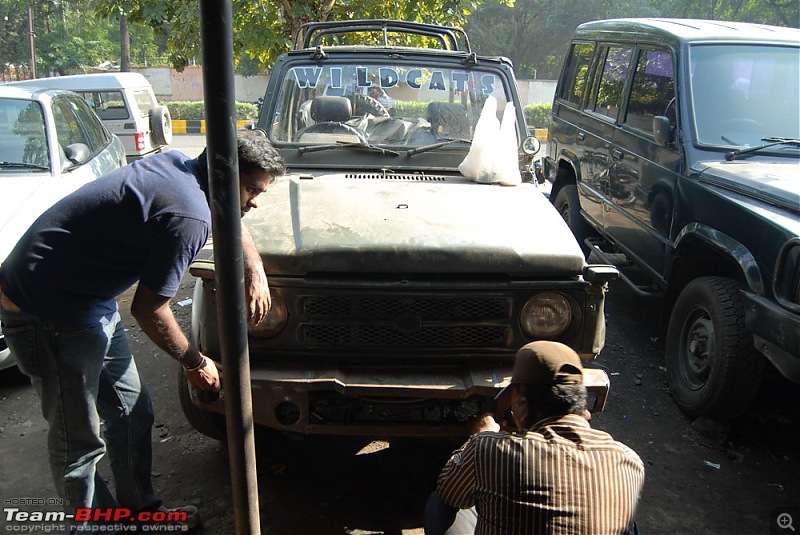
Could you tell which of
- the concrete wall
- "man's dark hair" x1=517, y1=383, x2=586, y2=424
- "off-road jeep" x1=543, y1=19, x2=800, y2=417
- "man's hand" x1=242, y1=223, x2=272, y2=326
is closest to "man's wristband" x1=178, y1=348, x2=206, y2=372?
"man's hand" x1=242, y1=223, x2=272, y2=326

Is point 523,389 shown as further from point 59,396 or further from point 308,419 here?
point 59,396

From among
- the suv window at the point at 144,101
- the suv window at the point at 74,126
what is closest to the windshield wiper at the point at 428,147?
the suv window at the point at 74,126

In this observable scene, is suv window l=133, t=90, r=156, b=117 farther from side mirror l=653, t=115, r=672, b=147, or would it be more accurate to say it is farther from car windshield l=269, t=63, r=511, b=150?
side mirror l=653, t=115, r=672, b=147

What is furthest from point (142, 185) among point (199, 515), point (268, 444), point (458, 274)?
point (268, 444)

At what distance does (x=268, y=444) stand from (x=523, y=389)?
200cm

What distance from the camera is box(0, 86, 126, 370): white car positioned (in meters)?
4.44

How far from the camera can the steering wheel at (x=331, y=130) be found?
13.3 ft

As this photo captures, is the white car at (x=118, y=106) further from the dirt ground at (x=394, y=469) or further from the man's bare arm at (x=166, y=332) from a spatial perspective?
the man's bare arm at (x=166, y=332)

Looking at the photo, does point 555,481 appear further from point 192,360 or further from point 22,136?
point 22,136

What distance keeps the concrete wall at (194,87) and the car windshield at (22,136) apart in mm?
23604

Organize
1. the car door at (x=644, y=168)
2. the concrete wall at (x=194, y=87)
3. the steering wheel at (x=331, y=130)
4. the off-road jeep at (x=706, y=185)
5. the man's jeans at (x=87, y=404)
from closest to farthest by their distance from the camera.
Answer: the man's jeans at (x=87, y=404) → the off-road jeep at (x=706, y=185) → the steering wheel at (x=331, y=130) → the car door at (x=644, y=168) → the concrete wall at (x=194, y=87)

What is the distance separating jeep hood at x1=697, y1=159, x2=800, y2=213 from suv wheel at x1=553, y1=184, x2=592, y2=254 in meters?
2.22

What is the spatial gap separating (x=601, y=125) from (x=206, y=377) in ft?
14.3

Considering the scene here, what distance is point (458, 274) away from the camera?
112 inches
